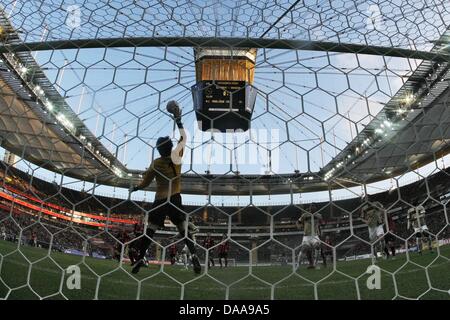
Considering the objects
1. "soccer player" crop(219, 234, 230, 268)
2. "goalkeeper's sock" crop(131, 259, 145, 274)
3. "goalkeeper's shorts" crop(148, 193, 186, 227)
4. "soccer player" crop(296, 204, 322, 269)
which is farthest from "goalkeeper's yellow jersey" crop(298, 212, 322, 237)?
"goalkeeper's sock" crop(131, 259, 145, 274)

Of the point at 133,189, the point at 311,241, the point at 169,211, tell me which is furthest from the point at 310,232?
the point at 133,189

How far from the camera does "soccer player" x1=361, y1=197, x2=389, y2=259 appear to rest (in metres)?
0.96

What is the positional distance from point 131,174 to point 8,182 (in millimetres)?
397

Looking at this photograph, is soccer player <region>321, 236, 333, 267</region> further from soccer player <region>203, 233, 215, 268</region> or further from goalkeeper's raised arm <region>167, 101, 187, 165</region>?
goalkeeper's raised arm <region>167, 101, 187, 165</region>

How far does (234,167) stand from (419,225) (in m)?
0.54

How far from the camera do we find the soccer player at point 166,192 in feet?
3.32

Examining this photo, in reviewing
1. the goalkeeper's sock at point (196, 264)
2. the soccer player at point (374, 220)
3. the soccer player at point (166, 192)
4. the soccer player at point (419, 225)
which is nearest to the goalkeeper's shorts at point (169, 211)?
the soccer player at point (166, 192)

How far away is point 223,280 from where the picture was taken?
0.96m

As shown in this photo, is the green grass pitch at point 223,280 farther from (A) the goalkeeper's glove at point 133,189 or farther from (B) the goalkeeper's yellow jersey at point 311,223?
(A) the goalkeeper's glove at point 133,189

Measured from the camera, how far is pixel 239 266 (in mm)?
1006

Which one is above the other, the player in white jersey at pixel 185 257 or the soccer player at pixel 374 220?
the soccer player at pixel 374 220
